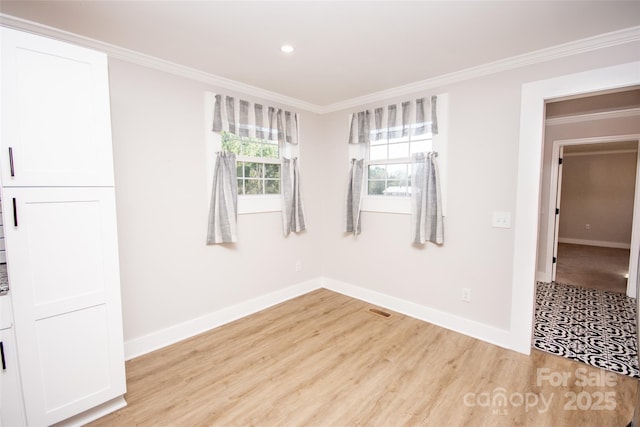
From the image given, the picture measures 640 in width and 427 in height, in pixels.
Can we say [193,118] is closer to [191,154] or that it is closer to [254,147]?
[191,154]

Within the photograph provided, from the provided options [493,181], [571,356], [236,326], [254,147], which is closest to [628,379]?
[571,356]

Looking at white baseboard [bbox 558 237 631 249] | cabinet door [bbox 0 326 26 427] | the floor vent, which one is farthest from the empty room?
white baseboard [bbox 558 237 631 249]

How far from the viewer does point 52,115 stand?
164cm

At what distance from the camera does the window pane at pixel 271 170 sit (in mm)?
3531

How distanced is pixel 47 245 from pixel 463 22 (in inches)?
116

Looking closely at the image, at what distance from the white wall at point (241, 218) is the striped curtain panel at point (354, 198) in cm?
36

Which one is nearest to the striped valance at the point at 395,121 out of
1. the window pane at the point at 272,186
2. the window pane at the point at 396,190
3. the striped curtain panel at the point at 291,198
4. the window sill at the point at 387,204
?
the window pane at the point at 396,190

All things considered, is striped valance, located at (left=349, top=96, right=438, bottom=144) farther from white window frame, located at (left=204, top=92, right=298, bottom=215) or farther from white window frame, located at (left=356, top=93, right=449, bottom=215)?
white window frame, located at (left=204, top=92, right=298, bottom=215)

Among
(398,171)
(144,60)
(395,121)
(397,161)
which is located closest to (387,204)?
(398,171)

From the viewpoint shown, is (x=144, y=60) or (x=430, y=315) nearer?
(x=144, y=60)

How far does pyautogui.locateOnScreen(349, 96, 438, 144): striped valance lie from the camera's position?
3.09 meters

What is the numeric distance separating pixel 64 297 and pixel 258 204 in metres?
1.98

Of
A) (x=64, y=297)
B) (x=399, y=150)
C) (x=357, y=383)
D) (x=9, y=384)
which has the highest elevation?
(x=399, y=150)

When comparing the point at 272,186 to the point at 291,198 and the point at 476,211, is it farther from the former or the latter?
the point at 476,211
